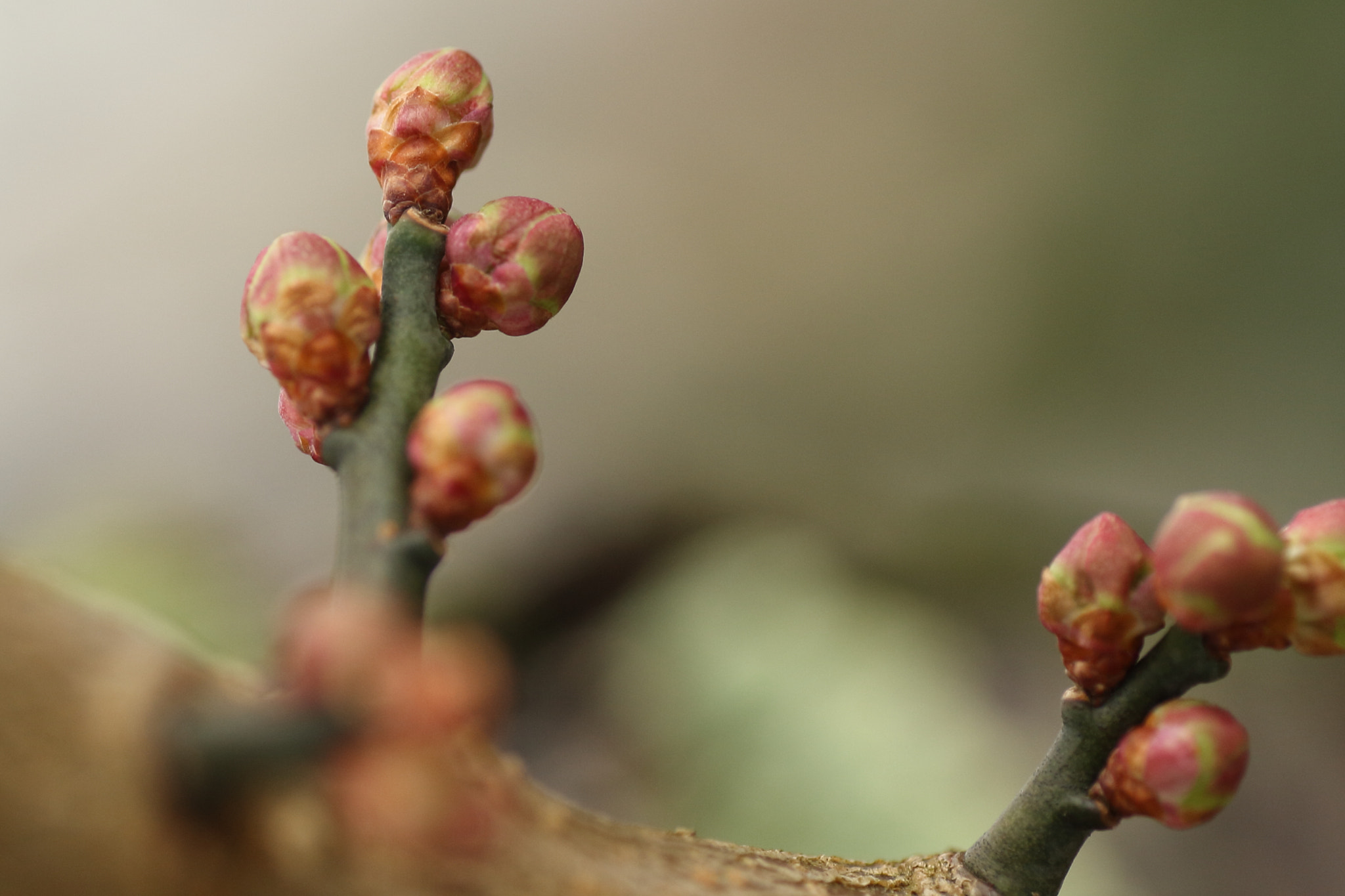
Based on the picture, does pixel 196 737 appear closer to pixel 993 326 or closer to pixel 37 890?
pixel 37 890

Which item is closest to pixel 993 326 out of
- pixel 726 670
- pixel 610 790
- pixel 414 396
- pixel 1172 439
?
pixel 1172 439

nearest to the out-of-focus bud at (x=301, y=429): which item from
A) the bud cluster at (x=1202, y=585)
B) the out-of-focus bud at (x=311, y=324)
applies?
the out-of-focus bud at (x=311, y=324)

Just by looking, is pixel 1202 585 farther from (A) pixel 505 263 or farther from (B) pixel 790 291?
(B) pixel 790 291

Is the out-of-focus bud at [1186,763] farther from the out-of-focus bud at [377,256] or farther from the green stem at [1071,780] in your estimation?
the out-of-focus bud at [377,256]

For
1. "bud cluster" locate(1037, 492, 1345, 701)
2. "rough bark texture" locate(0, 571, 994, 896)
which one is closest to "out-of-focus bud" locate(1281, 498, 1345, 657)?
"bud cluster" locate(1037, 492, 1345, 701)

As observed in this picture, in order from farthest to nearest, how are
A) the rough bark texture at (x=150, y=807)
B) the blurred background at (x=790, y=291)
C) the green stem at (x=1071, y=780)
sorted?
the blurred background at (x=790, y=291) < the green stem at (x=1071, y=780) < the rough bark texture at (x=150, y=807)

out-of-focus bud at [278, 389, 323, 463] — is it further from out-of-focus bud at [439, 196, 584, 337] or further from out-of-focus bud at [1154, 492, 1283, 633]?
out-of-focus bud at [1154, 492, 1283, 633]

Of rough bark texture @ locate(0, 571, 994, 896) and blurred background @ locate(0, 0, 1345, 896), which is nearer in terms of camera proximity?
rough bark texture @ locate(0, 571, 994, 896)
